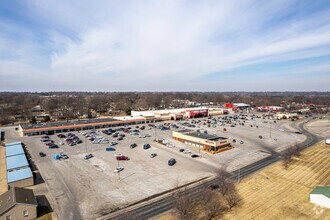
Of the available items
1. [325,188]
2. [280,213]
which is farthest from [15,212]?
[325,188]

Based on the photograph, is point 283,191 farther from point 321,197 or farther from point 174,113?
point 174,113

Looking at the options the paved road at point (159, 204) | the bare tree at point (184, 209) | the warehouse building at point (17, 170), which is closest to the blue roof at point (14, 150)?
the warehouse building at point (17, 170)

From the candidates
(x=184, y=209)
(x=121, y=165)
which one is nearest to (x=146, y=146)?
(x=121, y=165)

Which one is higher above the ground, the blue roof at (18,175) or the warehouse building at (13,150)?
the warehouse building at (13,150)

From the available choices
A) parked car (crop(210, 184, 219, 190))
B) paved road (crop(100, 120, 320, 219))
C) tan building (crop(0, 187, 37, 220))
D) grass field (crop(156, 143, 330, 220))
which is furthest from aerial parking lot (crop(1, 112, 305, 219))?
grass field (crop(156, 143, 330, 220))

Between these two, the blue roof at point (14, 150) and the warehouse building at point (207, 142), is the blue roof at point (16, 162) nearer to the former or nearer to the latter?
the blue roof at point (14, 150)

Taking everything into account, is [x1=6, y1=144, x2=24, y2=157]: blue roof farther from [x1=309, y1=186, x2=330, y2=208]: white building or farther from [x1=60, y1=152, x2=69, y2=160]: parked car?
[x1=309, y1=186, x2=330, y2=208]: white building
